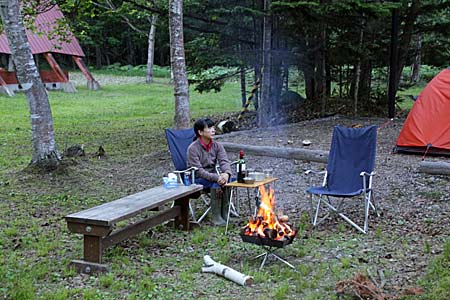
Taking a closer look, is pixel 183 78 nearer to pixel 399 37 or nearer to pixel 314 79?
pixel 314 79

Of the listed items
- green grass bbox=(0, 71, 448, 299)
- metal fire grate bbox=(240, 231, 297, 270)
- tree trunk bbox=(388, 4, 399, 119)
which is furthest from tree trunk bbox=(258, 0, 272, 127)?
metal fire grate bbox=(240, 231, 297, 270)

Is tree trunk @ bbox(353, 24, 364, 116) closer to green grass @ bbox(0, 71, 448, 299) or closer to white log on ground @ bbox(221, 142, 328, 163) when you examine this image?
white log on ground @ bbox(221, 142, 328, 163)

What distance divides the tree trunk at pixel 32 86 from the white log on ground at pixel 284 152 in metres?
2.61

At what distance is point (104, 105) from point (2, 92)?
4.67 m

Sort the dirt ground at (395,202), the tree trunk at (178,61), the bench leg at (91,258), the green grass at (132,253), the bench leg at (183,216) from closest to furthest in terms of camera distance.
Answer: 1. the green grass at (132,253)
2. the bench leg at (91,258)
3. the dirt ground at (395,202)
4. the bench leg at (183,216)
5. the tree trunk at (178,61)

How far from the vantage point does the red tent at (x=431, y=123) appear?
7672 millimetres

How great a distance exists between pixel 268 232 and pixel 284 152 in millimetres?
3866

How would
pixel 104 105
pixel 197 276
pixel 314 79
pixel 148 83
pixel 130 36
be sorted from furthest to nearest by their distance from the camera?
pixel 130 36, pixel 148 83, pixel 104 105, pixel 314 79, pixel 197 276

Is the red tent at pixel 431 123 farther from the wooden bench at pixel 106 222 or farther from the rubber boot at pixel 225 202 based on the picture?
the wooden bench at pixel 106 222

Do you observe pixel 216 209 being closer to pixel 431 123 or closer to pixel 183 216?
pixel 183 216

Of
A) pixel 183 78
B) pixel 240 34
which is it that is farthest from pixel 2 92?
pixel 183 78

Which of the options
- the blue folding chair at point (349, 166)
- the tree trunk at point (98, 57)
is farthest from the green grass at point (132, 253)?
the tree trunk at point (98, 57)

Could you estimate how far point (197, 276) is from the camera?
4.14 metres

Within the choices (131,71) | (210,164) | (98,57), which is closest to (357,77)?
(210,164)
